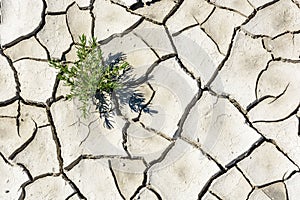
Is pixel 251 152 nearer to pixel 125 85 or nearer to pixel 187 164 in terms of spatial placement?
pixel 187 164

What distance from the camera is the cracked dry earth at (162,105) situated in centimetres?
425

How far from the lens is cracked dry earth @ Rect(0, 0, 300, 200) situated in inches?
167

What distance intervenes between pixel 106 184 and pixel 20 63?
1.10 meters

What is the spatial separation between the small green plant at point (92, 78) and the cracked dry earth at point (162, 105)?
0.25 ft

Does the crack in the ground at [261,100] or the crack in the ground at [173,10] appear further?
the crack in the ground at [173,10]

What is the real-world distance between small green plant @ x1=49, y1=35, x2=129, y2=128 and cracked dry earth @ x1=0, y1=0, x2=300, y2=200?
0.25 ft

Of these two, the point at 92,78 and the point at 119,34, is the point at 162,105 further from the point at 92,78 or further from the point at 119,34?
the point at 119,34

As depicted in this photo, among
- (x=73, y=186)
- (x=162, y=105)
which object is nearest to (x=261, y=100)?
(x=162, y=105)

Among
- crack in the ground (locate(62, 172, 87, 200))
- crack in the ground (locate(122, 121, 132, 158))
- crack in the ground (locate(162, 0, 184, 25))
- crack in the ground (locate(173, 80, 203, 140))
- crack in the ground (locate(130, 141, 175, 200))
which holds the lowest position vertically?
crack in the ground (locate(62, 172, 87, 200))

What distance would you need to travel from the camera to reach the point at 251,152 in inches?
169

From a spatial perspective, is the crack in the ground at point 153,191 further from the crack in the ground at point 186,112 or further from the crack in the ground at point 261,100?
the crack in the ground at point 261,100

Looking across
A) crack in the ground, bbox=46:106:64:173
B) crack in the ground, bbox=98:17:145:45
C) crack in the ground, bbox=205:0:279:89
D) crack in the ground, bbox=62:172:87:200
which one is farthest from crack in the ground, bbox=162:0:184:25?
crack in the ground, bbox=62:172:87:200

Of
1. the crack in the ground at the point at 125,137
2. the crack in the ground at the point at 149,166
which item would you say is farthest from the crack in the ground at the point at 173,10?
the crack in the ground at the point at 149,166

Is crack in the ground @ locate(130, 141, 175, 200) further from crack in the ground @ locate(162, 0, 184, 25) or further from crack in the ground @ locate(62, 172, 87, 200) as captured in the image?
crack in the ground @ locate(162, 0, 184, 25)
